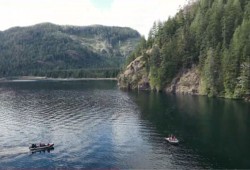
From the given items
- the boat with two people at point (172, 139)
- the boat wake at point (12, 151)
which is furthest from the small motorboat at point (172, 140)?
the boat wake at point (12, 151)

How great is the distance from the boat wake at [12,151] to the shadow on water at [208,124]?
44267 mm

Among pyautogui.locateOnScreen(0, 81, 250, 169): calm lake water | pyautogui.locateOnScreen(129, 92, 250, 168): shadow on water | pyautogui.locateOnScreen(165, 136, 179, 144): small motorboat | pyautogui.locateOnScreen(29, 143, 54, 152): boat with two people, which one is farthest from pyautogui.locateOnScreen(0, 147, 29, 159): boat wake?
pyautogui.locateOnScreen(129, 92, 250, 168): shadow on water

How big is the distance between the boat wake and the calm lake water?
13 centimetres

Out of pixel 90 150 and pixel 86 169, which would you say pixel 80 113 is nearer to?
pixel 90 150

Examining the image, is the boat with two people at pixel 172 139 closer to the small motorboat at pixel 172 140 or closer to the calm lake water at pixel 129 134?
the small motorboat at pixel 172 140

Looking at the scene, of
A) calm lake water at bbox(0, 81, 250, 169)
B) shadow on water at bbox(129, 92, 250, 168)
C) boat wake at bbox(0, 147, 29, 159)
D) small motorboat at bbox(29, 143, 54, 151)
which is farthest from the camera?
small motorboat at bbox(29, 143, 54, 151)

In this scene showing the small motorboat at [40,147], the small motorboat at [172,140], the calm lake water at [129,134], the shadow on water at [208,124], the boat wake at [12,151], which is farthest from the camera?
the small motorboat at [172,140]

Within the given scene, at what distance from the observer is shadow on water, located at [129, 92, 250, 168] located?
9084 cm

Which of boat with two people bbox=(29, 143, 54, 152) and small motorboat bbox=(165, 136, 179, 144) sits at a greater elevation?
small motorboat bbox=(165, 136, 179, 144)

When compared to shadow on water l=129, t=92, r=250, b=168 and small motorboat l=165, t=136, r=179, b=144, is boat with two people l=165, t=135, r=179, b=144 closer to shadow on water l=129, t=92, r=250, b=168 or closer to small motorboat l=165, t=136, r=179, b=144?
small motorboat l=165, t=136, r=179, b=144

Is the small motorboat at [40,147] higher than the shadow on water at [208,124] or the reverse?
the reverse

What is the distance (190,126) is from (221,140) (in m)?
20.6

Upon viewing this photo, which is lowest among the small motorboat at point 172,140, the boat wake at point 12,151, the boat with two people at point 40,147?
the boat wake at point 12,151

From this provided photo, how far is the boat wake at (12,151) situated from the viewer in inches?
3675
